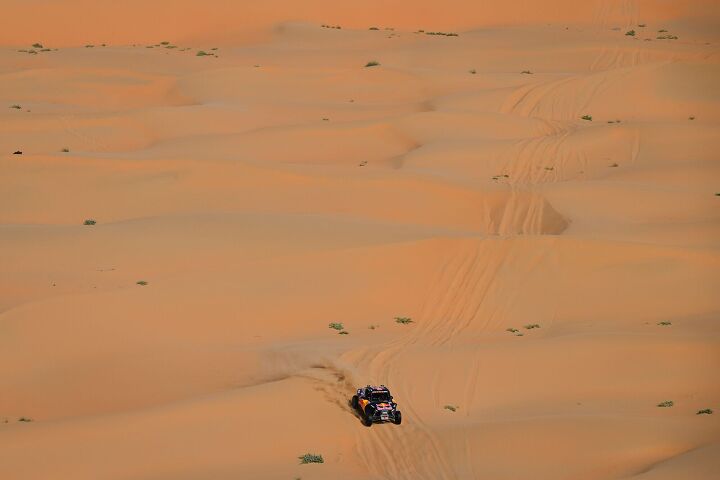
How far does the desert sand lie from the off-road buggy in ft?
0.69

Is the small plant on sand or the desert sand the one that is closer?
the small plant on sand

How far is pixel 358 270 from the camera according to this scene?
78.1ft

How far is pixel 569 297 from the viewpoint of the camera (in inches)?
914

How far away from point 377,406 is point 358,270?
286 inches

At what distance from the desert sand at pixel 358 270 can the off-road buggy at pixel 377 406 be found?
21 cm

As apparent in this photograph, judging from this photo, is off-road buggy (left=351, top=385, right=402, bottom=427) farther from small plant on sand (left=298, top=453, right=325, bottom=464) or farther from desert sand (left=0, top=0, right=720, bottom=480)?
small plant on sand (left=298, top=453, right=325, bottom=464)

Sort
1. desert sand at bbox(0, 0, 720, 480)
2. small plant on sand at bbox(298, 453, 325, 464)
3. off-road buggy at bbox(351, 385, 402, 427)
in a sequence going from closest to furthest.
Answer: small plant on sand at bbox(298, 453, 325, 464)
desert sand at bbox(0, 0, 720, 480)
off-road buggy at bbox(351, 385, 402, 427)

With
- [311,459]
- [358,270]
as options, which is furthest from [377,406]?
[358,270]

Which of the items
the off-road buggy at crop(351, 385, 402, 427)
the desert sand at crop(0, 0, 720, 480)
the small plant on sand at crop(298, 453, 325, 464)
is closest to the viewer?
the small plant on sand at crop(298, 453, 325, 464)

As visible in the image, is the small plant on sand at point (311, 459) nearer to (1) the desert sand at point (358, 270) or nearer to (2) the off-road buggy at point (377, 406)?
(1) the desert sand at point (358, 270)

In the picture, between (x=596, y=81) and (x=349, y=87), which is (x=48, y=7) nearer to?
(x=349, y=87)

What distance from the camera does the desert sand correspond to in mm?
16438

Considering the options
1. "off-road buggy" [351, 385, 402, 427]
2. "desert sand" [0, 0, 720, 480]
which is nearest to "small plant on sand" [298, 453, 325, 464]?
"desert sand" [0, 0, 720, 480]

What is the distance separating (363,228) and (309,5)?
33.3 meters
